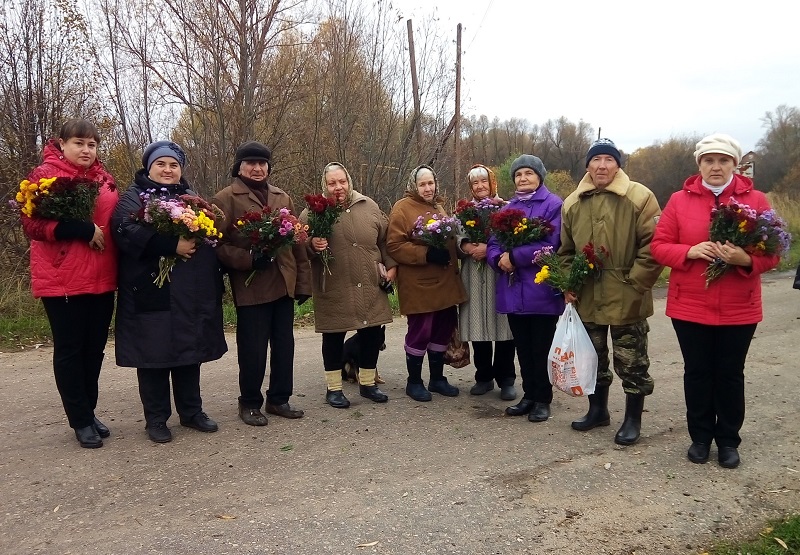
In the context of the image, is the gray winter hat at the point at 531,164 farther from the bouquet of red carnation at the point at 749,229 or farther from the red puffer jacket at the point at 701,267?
the bouquet of red carnation at the point at 749,229

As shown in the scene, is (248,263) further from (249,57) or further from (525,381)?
(249,57)

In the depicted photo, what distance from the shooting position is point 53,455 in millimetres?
4410

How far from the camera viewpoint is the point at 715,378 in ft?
13.7

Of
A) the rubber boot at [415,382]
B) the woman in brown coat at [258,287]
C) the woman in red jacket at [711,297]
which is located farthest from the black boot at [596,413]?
the woman in brown coat at [258,287]

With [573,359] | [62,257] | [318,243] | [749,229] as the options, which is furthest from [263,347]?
[749,229]

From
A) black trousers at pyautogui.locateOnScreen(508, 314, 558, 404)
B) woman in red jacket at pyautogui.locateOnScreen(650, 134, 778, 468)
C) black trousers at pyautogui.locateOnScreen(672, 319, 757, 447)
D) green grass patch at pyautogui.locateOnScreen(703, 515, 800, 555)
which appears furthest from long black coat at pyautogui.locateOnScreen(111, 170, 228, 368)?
green grass patch at pyautogui.locateOnScreen(703, 515, 800, 555)

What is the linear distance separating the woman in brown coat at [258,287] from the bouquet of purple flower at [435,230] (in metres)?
1.01

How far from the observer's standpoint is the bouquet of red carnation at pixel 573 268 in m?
4.53

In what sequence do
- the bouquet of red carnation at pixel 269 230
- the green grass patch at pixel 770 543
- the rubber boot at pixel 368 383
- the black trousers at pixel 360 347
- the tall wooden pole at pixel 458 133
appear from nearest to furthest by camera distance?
the green grass patch at pixel 770 543 < the bouquet of red carnation at pixel 269 230 < the black trousers at pixel 360 347 < the rubber boot at pixel 368 383 < the tall wooden pole at pixel 458 133

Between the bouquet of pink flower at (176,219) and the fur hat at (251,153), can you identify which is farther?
the fur hat at (251,153)

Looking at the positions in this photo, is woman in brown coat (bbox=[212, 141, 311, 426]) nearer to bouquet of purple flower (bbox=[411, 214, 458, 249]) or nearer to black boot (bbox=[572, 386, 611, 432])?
bouquet of purple flower (bbox=[411, 214, 458, 249])

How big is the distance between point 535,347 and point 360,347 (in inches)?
61.4

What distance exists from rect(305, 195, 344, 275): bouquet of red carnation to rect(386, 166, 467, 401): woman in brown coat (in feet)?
2.21

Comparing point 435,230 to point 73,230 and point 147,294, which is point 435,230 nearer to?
point 147,294
